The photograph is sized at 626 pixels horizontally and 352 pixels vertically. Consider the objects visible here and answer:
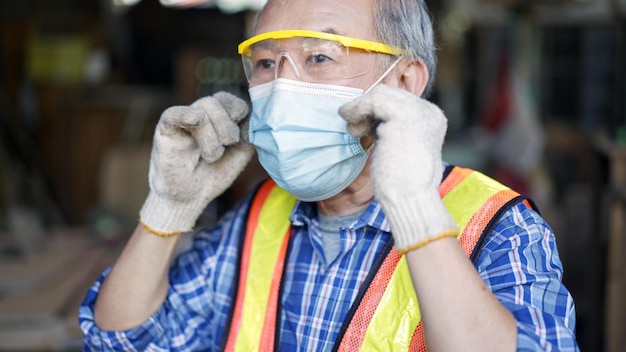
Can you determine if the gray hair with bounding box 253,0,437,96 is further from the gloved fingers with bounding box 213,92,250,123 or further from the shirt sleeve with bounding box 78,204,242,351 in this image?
the shirt sleeve with bounding box 78,204,242,351

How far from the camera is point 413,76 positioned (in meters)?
1.79

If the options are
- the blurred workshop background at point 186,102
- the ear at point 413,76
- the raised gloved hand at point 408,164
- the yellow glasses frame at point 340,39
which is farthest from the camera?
the blurred workshop background at point 186,102

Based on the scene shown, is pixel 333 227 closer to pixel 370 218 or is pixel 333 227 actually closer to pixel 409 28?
pixel 370 218

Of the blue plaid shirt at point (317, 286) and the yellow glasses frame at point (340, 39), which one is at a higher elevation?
the yellow glasses frame at point (340, 39)

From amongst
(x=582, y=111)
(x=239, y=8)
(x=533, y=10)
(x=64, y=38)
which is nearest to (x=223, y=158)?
(x=533, y=10)

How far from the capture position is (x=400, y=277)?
158 cm

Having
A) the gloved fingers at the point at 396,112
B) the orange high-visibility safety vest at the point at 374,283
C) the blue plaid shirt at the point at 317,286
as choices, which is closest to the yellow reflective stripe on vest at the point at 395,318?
the orange high-visibility safety vest at the point at 374,283

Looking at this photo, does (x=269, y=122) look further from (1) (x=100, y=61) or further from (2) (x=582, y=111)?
(2) (x=582, y=111)

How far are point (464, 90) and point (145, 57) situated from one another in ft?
13.8

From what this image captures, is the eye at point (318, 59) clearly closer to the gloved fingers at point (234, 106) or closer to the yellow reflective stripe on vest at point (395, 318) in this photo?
the gloved fingers at point (234, 106)

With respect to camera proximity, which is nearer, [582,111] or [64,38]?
[64,38]

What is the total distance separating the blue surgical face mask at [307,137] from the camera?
1623 mm

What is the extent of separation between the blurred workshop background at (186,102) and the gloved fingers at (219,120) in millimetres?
1265

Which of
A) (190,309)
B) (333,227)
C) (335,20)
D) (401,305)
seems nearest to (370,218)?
(333,227)
